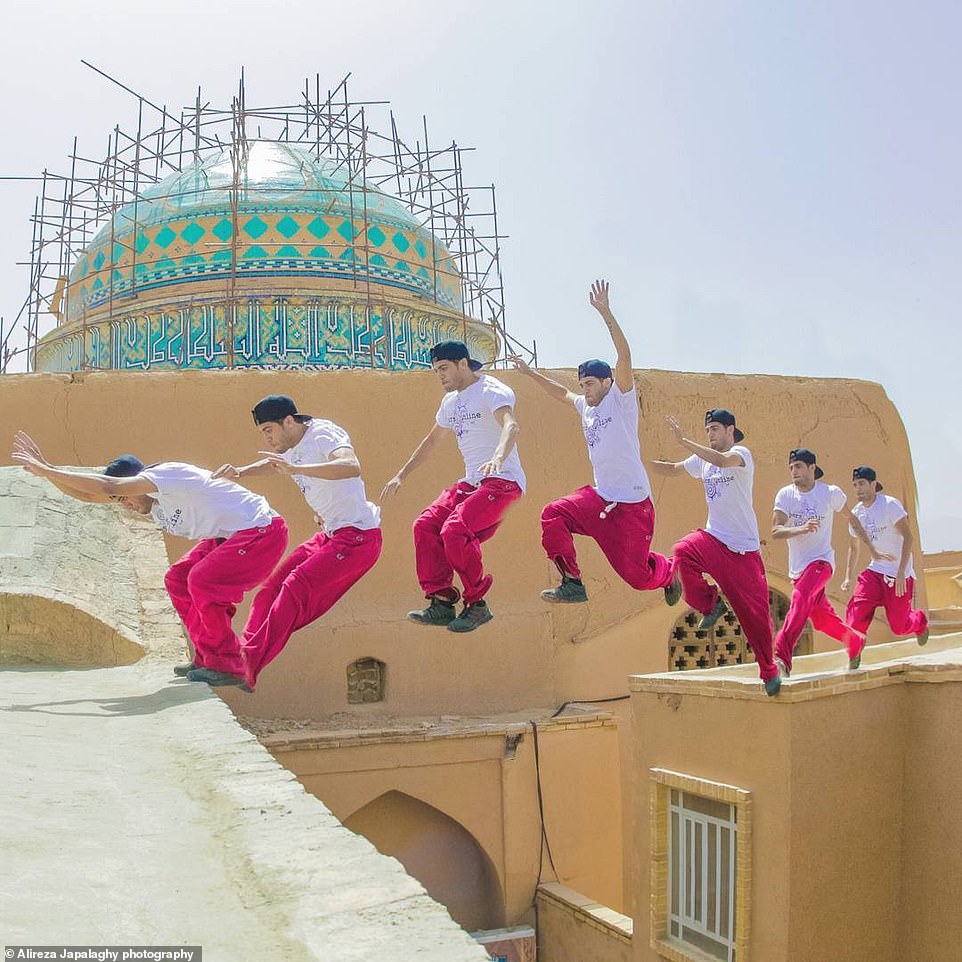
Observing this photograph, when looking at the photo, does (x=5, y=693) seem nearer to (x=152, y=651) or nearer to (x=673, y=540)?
(x=152, y=651)

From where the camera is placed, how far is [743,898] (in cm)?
641

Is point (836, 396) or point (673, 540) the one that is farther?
point (836, 396)

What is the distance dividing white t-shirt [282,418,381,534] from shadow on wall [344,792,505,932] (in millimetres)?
4428

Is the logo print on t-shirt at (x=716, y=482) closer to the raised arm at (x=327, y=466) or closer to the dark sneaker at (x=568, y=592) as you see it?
the dark sneaker at (x=568, y=592)

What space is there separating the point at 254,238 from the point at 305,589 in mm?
10332

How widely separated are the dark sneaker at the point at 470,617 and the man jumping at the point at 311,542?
0.49m

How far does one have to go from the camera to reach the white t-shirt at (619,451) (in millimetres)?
5035

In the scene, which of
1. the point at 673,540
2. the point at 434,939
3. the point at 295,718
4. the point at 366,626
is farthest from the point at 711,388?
the point at 434,939

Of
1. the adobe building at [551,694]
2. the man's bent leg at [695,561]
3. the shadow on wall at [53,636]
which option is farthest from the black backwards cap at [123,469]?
the man's bent leg at [695,561]

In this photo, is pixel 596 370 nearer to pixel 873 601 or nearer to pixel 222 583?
pixel 222 583

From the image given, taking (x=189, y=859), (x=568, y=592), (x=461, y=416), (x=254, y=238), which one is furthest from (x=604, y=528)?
(x=254, y=238)

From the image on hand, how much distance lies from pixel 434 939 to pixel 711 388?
29.8 ft

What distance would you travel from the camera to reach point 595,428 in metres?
5.10

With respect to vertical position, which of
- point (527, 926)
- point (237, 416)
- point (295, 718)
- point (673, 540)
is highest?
point (237, 416)
